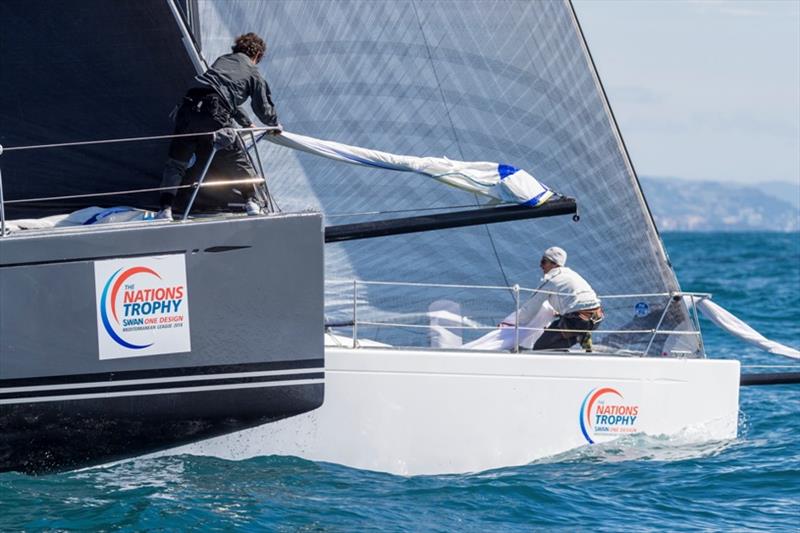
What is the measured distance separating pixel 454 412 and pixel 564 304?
1.07 metres

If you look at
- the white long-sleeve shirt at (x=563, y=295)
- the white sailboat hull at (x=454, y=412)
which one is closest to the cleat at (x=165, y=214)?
the white sailboat hull at (x=454, y=412)

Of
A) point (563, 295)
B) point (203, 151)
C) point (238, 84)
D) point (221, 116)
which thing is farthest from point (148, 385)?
point (563, 295)

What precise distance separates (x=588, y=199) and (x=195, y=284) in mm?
2714

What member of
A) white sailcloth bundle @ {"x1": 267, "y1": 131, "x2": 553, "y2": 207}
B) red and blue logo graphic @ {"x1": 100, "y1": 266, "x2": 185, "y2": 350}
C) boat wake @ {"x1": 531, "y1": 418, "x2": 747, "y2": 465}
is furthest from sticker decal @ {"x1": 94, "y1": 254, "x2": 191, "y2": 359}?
boat wake @ {"x1": 531, "y1": 418, "x2": 747, "y2": 465}

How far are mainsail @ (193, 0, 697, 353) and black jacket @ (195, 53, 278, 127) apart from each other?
1.02m

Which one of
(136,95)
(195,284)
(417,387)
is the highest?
(136,95)

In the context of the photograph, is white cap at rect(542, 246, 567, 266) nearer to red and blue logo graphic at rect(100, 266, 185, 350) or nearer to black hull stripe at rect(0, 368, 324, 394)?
black hull stripe at rect(0, 368, 324, 394)

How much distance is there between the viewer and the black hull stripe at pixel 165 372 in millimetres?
5746

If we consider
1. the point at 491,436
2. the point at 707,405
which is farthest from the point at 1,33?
the point at 707,405

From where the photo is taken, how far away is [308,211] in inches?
233

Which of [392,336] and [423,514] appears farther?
[392,336]

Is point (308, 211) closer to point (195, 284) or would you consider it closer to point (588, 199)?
point (195, 284)

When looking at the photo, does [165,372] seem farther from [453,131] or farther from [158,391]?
[453,131]

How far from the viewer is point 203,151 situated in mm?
6387
